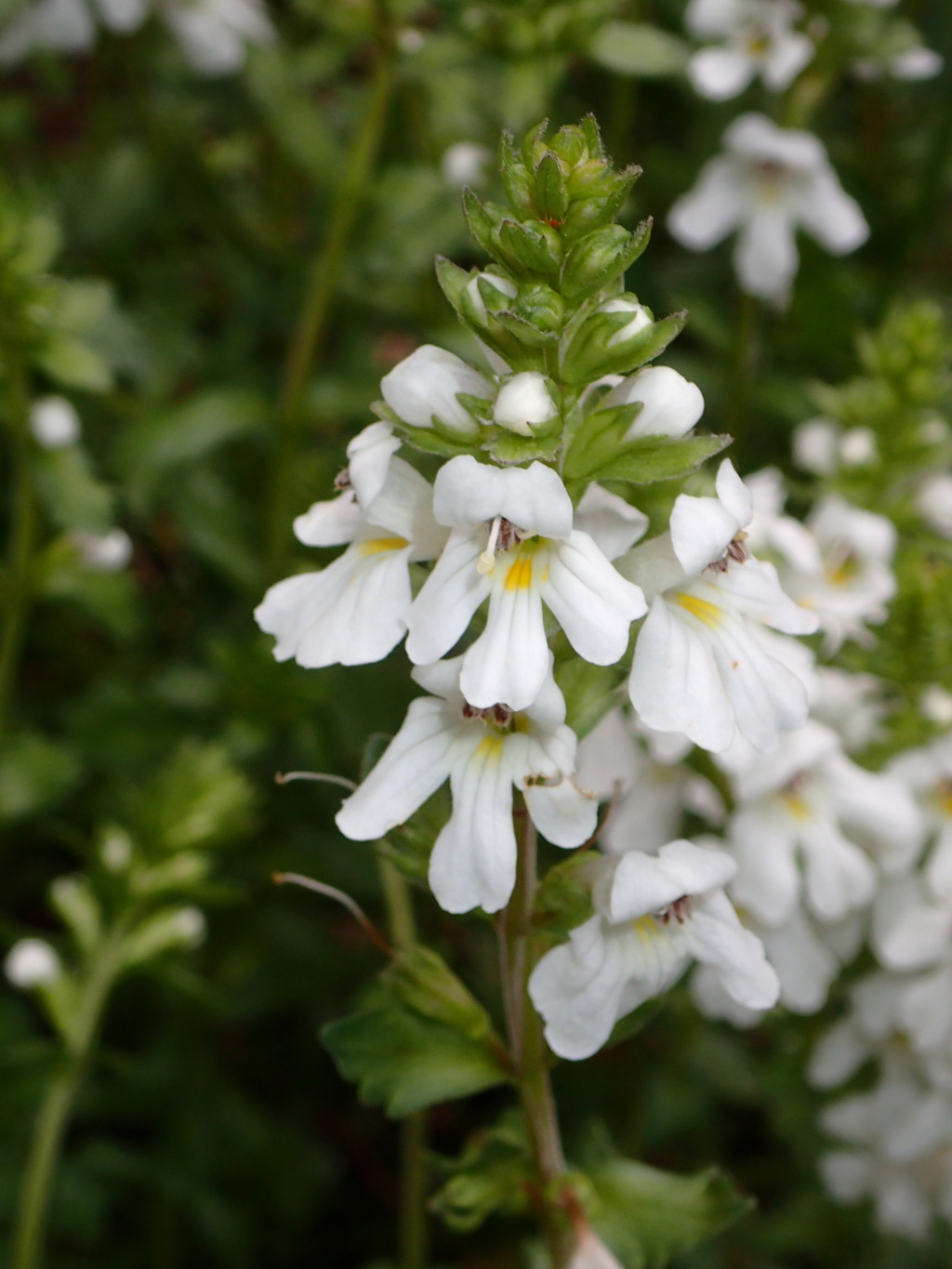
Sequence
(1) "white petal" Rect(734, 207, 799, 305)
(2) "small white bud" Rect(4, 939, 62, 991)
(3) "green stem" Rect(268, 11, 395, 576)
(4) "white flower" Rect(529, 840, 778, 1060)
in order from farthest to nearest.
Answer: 1. (1) "white petal" Rect(734, 207, 799, 305)
2. (3) "green stem" Rect(268, 11, 395, 576)
3. (2) "small white bud" Rect(4, 939, 62, 991)
4. (4) "white flower" Rect(529, 840, 778, 1060)

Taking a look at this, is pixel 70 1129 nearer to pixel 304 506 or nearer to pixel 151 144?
pixel 304 506

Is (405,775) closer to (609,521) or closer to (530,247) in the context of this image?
(609,521)

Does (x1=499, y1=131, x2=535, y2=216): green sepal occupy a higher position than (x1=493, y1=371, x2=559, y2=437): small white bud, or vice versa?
(x1=499, y1=131, x2=535, y2=216): green sepal

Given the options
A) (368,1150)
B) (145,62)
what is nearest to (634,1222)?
(368,1150)

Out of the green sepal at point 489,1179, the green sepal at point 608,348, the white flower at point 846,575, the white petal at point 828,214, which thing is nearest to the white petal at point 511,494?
the green sepal at point 608,348

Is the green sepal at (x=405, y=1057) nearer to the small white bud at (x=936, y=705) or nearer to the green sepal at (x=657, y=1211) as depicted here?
the green sepal at (x=657, y=1211)

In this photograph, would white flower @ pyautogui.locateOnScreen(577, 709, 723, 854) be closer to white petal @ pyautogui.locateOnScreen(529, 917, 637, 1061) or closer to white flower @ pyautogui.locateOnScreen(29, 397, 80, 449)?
white petal @ pyautogui.locateOnScreen(529, 917, 637, 1061)

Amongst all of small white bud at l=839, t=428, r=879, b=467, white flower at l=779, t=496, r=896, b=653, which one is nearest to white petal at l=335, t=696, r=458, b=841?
white flower at l=779, t=496, r=896, b=653
